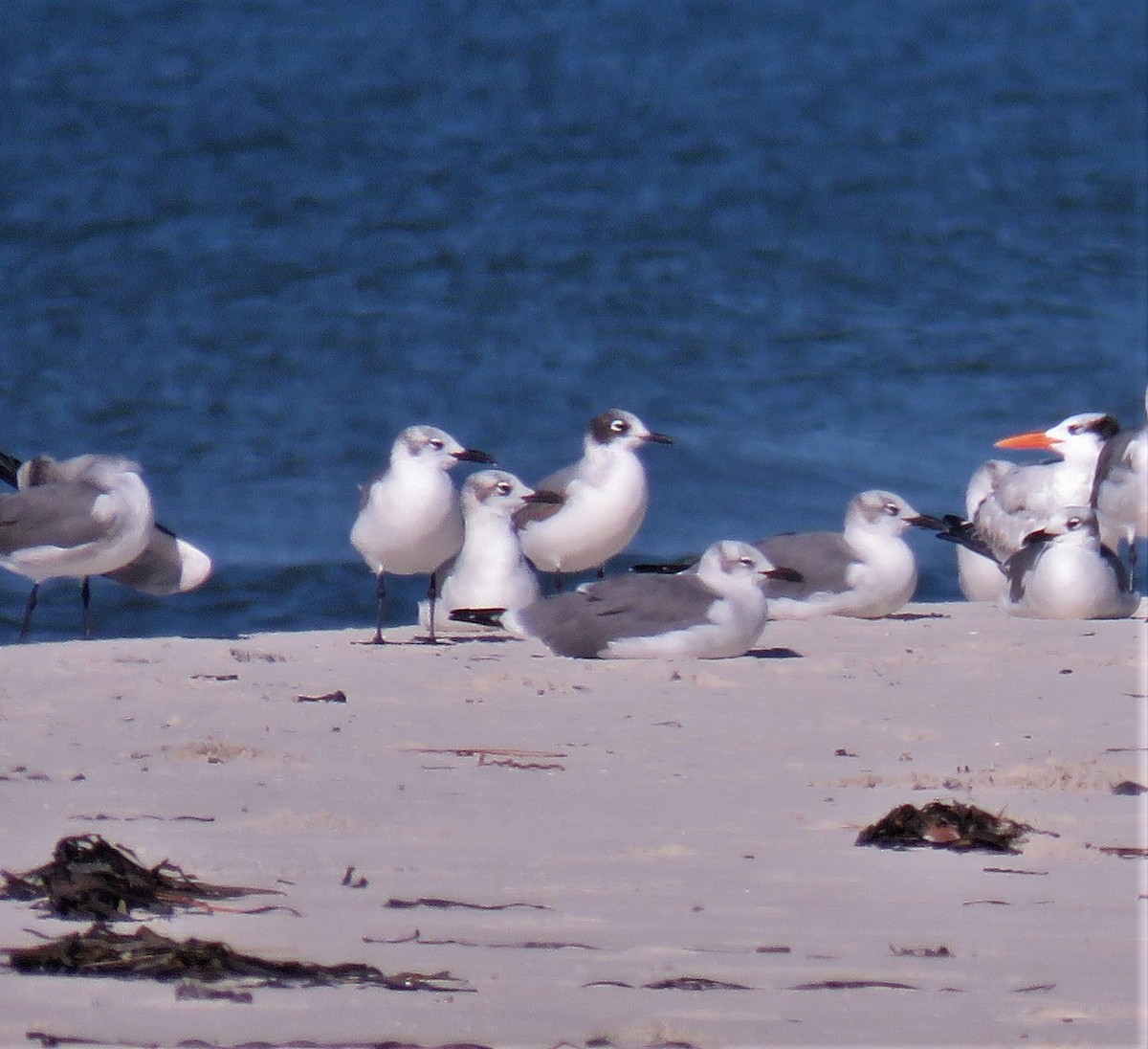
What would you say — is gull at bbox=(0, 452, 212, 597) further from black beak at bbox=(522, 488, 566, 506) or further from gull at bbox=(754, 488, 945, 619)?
gull at bbox=(754, 488, 945, 619)

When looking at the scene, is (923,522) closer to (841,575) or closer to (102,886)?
(841,575)

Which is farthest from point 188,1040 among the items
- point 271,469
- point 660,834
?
point 271,469

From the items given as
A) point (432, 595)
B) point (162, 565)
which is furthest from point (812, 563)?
point (162, 565)

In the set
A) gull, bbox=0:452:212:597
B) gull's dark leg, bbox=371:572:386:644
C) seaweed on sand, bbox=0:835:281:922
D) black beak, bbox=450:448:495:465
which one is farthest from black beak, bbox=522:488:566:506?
seaweed on sand, bbox=0:835:281:922

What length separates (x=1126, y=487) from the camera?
11906mm

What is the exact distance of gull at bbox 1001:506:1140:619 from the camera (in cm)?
1034

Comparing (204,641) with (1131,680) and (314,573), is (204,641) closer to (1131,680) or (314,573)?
(1131,680)

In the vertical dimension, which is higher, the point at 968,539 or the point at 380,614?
the point at 968,539

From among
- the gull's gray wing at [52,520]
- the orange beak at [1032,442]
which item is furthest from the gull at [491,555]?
the orange beak at [1032,442]

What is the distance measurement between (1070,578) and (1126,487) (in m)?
1.72

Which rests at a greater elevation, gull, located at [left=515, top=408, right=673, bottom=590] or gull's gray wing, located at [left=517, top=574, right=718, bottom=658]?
gull, located at [left=515, top=408, right=673, bottom=590]

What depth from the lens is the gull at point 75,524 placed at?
1034 centimetres

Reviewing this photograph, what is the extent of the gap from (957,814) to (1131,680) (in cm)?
293

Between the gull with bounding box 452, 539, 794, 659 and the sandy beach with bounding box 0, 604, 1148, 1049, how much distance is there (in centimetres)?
13
